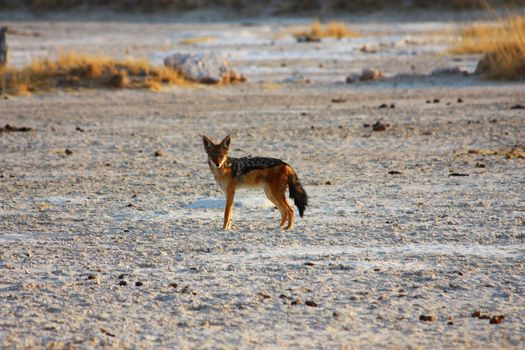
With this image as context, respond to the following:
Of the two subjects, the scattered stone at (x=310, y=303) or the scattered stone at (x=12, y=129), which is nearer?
the scattered stone at (x=310, y=303)

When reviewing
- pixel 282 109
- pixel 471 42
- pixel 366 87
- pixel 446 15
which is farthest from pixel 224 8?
pixel 282 109

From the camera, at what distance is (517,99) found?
1905 centimetres

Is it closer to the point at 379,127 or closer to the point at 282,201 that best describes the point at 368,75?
the point at 379,127

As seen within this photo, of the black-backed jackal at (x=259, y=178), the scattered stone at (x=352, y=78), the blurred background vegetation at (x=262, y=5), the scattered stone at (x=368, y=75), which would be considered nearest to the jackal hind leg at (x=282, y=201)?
the black-backed jackal at (x=259, y=178)

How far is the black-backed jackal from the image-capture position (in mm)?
8836

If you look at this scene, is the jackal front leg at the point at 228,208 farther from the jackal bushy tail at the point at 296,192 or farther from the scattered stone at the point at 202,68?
the scattered stone at the point at 202,68

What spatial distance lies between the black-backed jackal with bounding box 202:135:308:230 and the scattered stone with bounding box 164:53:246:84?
42.9 feet

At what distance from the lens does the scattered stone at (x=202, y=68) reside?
72.4 feet

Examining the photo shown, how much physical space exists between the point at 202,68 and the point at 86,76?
2505 millimetres

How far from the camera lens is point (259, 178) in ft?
29.2

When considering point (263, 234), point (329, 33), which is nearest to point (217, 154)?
point (263, 234)

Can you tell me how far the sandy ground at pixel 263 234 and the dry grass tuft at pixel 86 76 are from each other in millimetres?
2764

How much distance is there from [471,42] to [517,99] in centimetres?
970

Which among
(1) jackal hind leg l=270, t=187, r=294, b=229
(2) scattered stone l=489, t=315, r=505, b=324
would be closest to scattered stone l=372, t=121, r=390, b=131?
(1) jackal hind leg l=270, t=187, r=294, b=229
